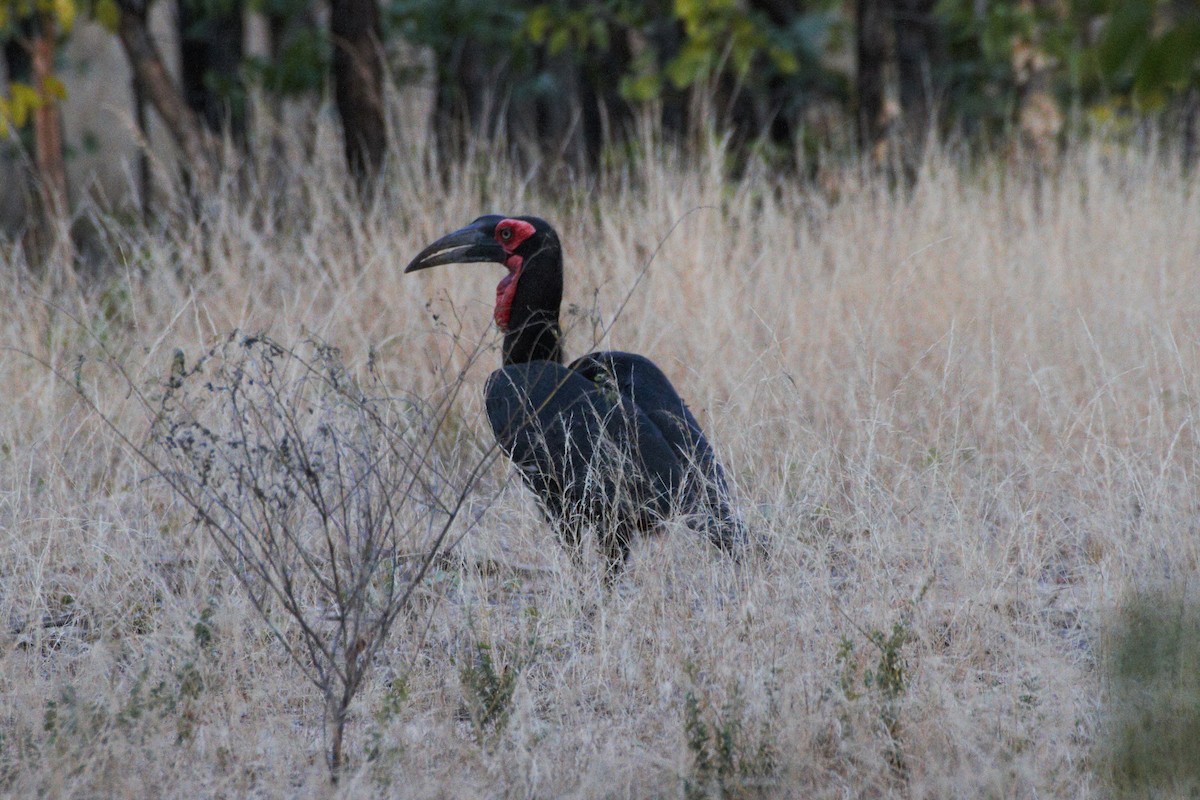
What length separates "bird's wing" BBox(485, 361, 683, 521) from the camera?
3.17 m

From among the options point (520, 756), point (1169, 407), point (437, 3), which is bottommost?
point (1169, 407)

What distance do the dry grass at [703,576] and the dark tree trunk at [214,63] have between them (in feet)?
15.1

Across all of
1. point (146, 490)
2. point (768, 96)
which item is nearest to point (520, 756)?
point (146, 490)

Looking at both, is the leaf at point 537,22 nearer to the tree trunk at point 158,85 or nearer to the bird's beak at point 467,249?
the tree trunk at point 158,85

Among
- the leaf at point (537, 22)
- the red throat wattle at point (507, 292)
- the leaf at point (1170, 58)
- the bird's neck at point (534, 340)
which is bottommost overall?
the bird's neck at point (534, 340)

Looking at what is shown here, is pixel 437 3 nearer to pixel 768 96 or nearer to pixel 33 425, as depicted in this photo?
pixel 768 96

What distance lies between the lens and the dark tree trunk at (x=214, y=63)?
9.42 meters

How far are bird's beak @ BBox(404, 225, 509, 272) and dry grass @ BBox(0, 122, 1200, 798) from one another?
7.1 inches

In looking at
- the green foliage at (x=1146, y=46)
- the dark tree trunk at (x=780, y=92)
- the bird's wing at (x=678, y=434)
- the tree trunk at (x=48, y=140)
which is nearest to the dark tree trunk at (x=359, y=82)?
the tree trunk at (x=48, y=140)

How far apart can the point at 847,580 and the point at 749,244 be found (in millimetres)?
3277

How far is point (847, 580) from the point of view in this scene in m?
2.97

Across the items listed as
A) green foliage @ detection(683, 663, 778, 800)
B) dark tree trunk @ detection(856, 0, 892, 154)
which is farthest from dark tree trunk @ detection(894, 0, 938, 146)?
green foliage @ detection(683, 663, 778, 800)

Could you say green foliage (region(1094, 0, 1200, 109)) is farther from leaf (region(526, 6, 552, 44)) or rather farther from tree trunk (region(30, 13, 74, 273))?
leaf (region(526, 6, 552, 44))

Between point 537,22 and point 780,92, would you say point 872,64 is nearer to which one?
point 780,92
